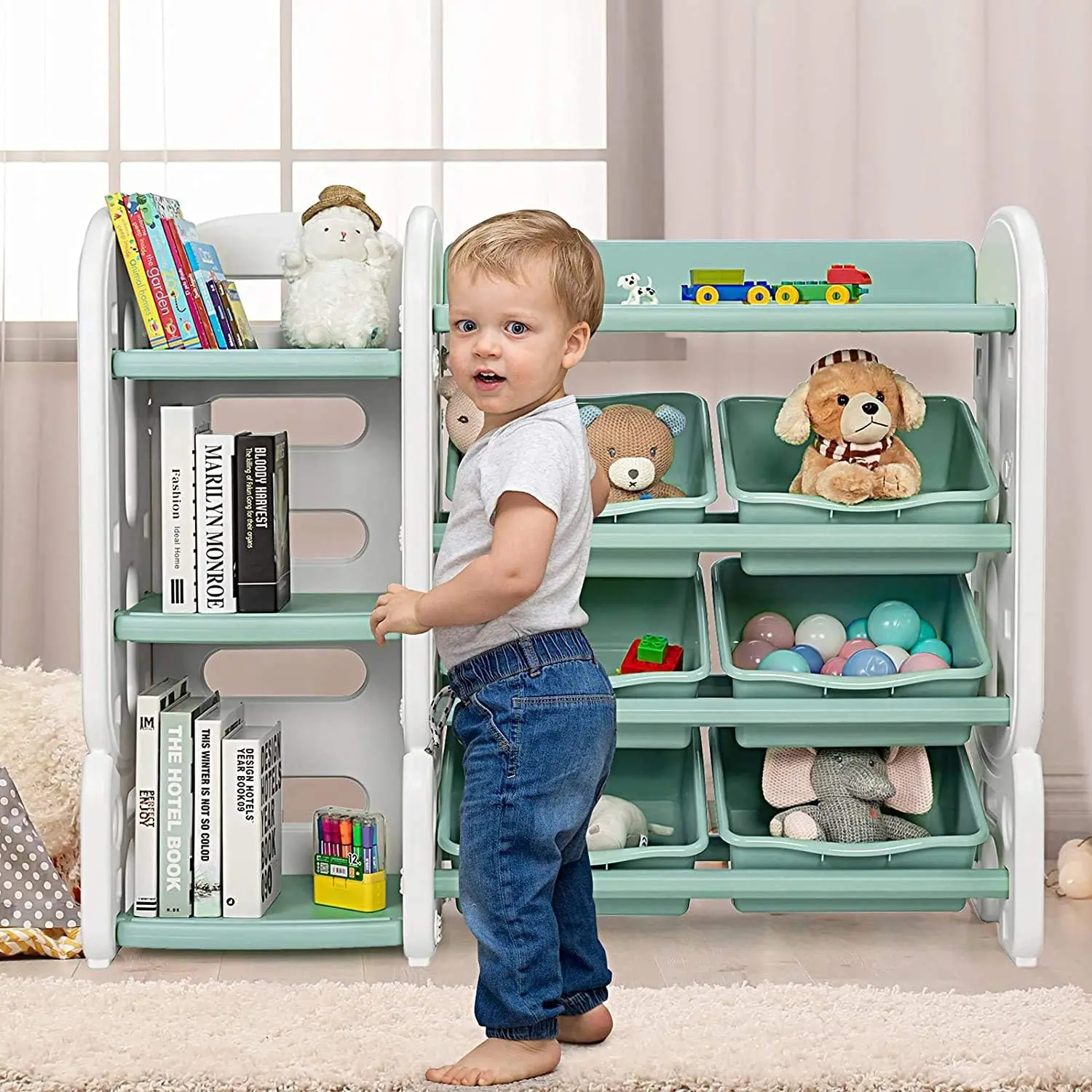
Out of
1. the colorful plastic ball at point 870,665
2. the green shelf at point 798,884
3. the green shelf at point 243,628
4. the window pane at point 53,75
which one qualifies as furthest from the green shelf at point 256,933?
the window pane at point 53,75

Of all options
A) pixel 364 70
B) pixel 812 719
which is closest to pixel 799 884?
pixel 812 719

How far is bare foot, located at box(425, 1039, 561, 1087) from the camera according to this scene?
139 centimetres

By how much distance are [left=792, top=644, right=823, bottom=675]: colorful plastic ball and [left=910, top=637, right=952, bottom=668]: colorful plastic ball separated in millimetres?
139

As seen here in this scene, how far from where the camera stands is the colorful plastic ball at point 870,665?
6.66 feet

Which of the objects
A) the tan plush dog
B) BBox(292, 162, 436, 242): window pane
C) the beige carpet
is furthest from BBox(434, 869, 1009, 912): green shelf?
BBox(292, 162, 436, 242): window pane

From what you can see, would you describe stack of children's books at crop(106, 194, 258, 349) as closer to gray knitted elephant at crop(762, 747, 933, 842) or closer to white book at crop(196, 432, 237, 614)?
white book at crop(196, 432, 237, 614)

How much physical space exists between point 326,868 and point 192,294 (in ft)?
2.63

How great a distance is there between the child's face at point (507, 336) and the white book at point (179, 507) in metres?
0.67

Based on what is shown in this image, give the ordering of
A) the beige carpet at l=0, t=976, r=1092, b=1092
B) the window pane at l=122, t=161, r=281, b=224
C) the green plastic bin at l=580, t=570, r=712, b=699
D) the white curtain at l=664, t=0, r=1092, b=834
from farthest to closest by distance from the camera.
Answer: the window pane at l=122, t=161, r=281, b=224 < the white curtain at l=664, t=0, r=1092, b=834 < the green plastic bin at l=580, t=570, r=712, b=699 < the beige carpet at l=0, t=976, r=1092, b=1092

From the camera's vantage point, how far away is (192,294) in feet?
→ 6.40

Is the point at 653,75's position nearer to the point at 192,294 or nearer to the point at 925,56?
the point at 925,56

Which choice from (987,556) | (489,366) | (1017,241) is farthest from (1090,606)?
(489,366)

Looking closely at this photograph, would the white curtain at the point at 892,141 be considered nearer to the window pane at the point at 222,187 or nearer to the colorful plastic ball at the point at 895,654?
the colorful plastic ball at the point at 895,654

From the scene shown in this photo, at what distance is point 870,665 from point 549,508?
870mm
